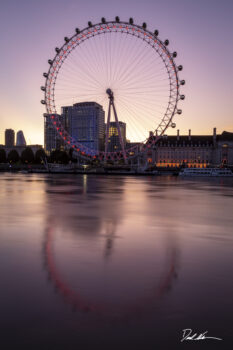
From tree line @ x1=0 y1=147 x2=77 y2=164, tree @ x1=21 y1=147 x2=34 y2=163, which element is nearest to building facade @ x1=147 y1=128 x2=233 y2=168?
tree line @ x1=0 y1=147 x2=77 y2=164

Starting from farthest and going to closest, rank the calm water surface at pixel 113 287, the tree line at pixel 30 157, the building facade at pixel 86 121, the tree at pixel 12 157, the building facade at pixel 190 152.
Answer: the building facade at pixel 86 121 < the building facade at pixel 190 152 < the tree at pixel 12 157 < the tree line at pixel 30 157 < the calm water surface at pixel 113 287

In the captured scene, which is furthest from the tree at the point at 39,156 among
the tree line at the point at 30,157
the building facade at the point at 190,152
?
the building facade at the point at 190,152

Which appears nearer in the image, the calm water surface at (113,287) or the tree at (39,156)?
the calm water surface at (113,287)

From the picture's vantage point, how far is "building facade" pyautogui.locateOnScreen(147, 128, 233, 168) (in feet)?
484

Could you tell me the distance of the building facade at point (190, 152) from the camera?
5812 inches

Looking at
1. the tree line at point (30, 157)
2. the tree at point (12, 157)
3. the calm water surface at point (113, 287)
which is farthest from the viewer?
the tree at point (12, 157)

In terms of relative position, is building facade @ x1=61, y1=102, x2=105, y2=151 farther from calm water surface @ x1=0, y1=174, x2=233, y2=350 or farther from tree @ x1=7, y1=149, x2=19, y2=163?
calm water surface @ x1=0, y1=174, x2=233, y2=350

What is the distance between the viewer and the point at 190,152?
150m

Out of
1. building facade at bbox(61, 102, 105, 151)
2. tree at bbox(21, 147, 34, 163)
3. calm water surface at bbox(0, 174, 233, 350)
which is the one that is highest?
building facade at bbox(61, 102, 105, 151)

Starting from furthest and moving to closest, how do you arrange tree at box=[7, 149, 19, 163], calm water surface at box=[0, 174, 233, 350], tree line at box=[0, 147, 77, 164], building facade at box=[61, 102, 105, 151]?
building facade at box=[61, 102, 105, 151] → tree at box=[7, 149, 19, 163] → tree line at box=[0, 147, 77, 164] → calm water surface at box=[0, 174, 233, 350]

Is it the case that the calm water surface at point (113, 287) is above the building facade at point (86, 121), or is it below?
below

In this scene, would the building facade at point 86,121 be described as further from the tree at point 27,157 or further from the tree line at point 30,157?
Answer: the tree at point 27,157

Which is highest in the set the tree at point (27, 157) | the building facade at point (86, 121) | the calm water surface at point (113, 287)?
the building facade at point (86, 121)

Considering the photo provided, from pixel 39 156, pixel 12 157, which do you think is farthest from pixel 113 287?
pixel 12 157
